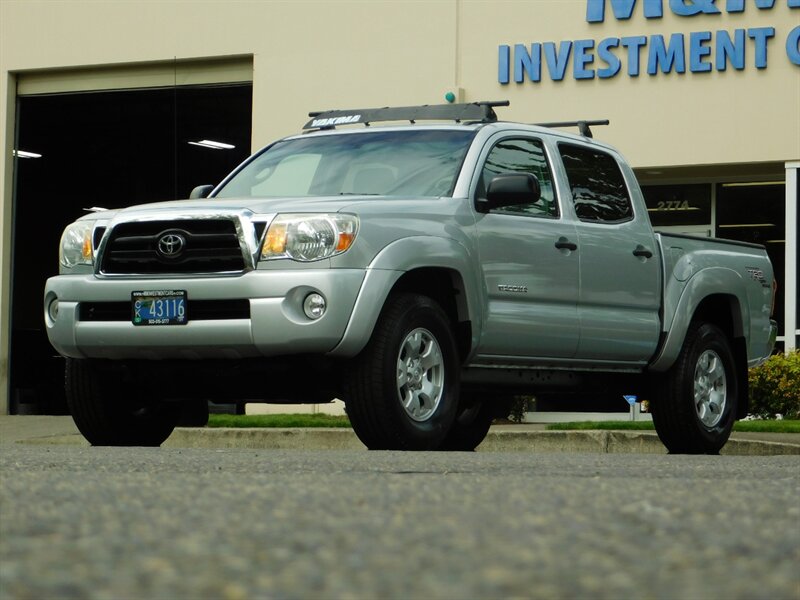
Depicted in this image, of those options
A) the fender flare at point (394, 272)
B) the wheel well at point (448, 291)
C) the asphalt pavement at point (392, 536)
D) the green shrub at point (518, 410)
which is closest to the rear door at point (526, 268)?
the wheel well at point (448, 291)

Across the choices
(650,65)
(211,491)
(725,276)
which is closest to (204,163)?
(650,65)

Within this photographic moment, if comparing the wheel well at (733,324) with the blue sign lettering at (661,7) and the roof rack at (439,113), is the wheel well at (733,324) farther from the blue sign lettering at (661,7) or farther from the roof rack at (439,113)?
the blue sign lettering at (661,7)

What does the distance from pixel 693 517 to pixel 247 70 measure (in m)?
17.4

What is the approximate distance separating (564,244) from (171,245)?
7.86 feet

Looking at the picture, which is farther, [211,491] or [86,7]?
[86,7]

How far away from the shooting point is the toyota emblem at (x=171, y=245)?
8.23 m

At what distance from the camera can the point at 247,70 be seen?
20.7 meters

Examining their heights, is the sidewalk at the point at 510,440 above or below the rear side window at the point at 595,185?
below

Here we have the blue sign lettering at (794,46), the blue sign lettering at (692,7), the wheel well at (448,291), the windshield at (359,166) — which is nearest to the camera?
the wheel well at (448,291)

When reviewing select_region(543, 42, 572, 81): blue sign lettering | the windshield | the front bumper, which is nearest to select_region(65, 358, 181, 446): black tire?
the front bumper

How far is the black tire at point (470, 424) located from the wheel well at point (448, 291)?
2083 mm

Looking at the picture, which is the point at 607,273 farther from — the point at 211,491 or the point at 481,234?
the point at 211,491

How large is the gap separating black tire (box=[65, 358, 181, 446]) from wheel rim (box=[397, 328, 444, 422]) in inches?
68.8

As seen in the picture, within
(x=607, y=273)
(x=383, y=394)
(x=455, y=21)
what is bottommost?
(x=383, y=394)
